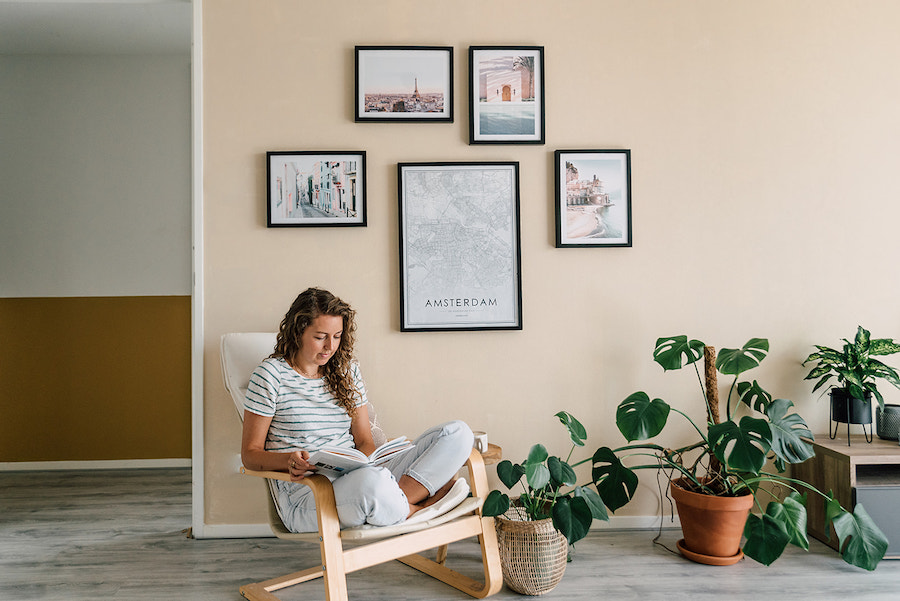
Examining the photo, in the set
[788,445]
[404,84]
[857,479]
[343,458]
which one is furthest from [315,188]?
[857,479]

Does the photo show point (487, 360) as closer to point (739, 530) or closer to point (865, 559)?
point (739, 530)

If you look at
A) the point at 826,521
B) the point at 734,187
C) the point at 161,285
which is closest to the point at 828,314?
the point at 734,187

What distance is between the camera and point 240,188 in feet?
8.04

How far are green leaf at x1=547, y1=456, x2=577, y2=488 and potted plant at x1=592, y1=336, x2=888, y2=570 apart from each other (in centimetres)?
29

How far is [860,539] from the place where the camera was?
1.94 m

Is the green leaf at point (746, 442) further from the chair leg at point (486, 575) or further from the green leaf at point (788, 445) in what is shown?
the chair leg at point (486, 575)

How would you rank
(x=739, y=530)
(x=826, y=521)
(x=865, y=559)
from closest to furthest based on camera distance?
(x=865, y=559), (x=739, y=530), (x=826, y=521)

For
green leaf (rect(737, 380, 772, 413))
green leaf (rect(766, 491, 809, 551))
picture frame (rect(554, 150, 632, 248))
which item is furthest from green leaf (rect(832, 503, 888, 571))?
picture frame (rect(554, 150, 632, 248))

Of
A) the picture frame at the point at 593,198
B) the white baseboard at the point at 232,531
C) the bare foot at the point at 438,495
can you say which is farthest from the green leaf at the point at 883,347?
the white baseboard at the point at 232,531

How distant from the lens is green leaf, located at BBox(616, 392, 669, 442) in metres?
2.07

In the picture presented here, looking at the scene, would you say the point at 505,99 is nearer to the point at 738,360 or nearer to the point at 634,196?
the point at 634,196

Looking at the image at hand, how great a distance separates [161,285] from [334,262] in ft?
5.26

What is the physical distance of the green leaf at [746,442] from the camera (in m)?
1.95

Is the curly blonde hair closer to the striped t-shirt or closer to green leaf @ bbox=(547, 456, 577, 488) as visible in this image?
the striped t-shirt
